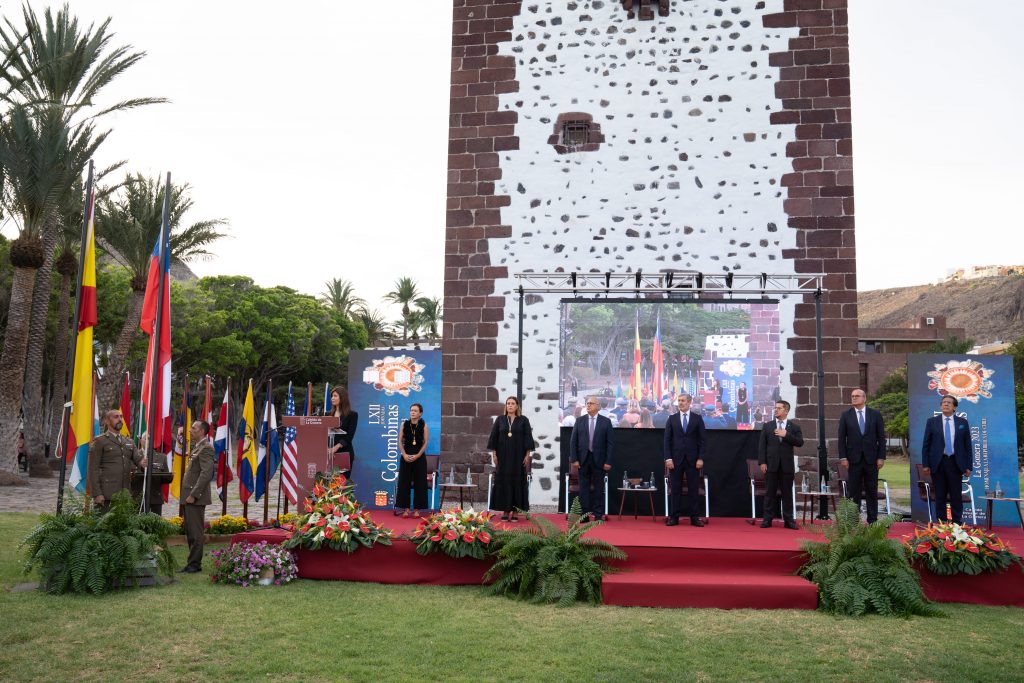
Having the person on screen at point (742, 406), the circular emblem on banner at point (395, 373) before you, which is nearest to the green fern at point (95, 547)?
the circular emblem on banner at point (395, 373)

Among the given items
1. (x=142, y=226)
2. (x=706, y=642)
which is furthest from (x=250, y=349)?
(x=706, y=642)

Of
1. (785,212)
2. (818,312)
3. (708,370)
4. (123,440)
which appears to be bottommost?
(123,440)

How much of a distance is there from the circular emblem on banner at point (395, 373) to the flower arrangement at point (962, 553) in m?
7.38

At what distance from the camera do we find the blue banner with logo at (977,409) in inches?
471

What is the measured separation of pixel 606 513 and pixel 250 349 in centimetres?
3046

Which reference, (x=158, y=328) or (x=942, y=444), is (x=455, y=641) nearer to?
(x=158, y=328)

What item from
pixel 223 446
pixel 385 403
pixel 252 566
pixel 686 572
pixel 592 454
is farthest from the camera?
pixel 385 403

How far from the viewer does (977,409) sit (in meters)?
12.2

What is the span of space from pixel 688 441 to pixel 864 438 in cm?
208

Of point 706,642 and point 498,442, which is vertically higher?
point 498,442

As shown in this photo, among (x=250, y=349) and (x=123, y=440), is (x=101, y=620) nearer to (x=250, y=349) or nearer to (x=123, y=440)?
(x=123, y=440)

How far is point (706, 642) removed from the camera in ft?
21.3

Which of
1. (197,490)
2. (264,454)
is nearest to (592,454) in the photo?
(197,490)

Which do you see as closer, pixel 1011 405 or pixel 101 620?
pixel 101 620
